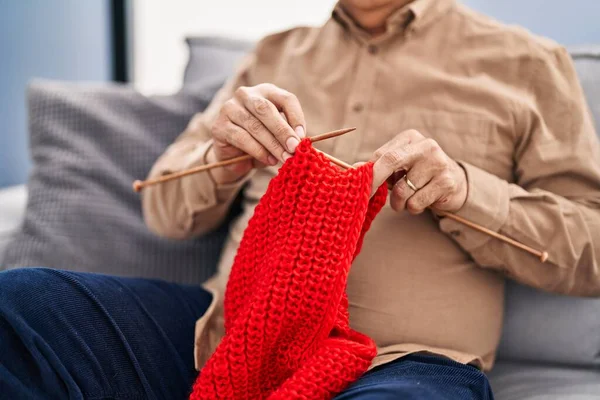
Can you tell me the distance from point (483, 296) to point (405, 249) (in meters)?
0.14

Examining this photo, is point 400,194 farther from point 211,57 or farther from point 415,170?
point 211,57

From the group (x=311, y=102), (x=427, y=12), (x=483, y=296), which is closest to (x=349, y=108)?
(x=311, y=102)

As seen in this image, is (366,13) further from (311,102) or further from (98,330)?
(98,330)

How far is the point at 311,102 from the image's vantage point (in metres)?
1.06

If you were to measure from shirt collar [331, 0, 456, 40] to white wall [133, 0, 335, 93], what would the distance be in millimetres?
749

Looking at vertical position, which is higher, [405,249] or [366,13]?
[366,13]

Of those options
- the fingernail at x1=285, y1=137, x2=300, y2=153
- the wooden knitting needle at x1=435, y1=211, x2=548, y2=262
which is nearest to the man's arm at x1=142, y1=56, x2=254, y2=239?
the fingernail at x1=285, y1=137, x2=300, y2=153

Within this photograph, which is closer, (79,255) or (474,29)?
(474,29)

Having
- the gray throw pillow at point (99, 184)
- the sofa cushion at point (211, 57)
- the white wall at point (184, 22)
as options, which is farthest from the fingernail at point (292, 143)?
the white wall at point (184, 22)

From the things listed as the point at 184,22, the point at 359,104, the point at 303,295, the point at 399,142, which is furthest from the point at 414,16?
the point at 184,22

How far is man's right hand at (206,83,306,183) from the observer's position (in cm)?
82

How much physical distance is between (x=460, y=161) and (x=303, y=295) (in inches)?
13.2

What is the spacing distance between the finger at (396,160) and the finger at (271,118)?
11 cm

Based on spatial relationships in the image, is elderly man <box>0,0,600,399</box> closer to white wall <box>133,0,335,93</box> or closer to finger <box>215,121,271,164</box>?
finger <box>215,121,271,164</box>
